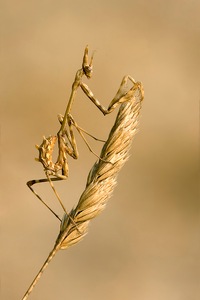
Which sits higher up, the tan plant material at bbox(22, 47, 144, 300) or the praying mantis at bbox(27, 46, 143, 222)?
the praying mantis at bbox(27, 46, 143, 222)

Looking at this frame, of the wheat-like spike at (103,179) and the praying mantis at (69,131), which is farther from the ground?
the praying mantis at (69,131)

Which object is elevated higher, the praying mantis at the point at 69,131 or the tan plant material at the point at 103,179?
the praying mantis at the point at 69,131

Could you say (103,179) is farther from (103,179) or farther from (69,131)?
(69,131)

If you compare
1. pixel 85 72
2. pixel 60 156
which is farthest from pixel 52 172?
pixel 85 72

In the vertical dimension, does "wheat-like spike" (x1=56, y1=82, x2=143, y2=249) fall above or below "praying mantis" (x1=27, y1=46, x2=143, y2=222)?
below

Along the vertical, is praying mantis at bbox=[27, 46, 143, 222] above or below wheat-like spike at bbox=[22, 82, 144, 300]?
above

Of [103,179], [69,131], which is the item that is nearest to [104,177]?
[103,179]

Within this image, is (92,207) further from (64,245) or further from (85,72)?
(85,72)
